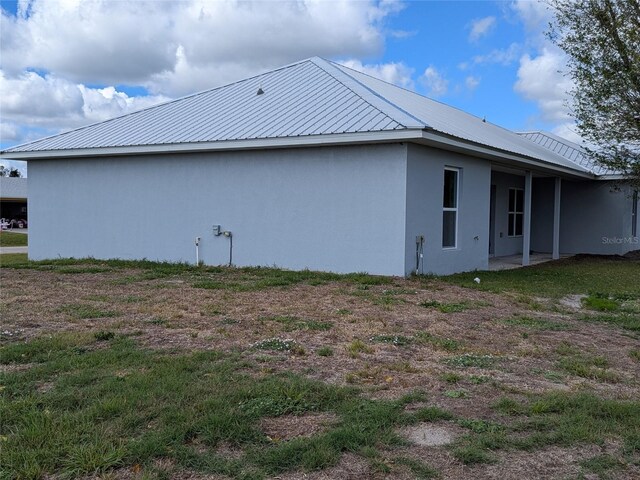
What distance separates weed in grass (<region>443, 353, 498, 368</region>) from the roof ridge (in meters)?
5.69

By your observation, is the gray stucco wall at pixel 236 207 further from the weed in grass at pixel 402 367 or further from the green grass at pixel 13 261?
the weed in grass at pixel 402 367

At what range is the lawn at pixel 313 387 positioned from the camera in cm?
341

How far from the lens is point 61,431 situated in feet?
11.9

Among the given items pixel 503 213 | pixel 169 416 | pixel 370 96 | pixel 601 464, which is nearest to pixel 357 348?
pixel 169 416

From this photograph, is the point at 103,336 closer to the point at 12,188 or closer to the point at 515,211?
the point at 515,211

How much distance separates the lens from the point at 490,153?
43.7 feet

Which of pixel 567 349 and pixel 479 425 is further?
pixel 567 349

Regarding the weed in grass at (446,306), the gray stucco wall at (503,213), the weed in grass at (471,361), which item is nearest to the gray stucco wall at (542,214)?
the gray stucco wall at (503,213)

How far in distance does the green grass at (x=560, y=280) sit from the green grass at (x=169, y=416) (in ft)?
22.6

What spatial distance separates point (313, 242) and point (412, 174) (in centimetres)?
243

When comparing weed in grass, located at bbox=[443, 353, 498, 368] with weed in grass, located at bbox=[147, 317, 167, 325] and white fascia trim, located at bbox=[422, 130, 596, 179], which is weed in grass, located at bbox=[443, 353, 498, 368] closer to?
weed in grass, located at bbox=[147, 317, 167, 325]

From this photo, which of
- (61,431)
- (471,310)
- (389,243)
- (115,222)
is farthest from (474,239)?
(61,431)

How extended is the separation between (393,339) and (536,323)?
2227mm

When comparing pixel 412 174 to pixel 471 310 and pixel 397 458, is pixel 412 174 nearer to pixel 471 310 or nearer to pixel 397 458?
pixel 471 310
